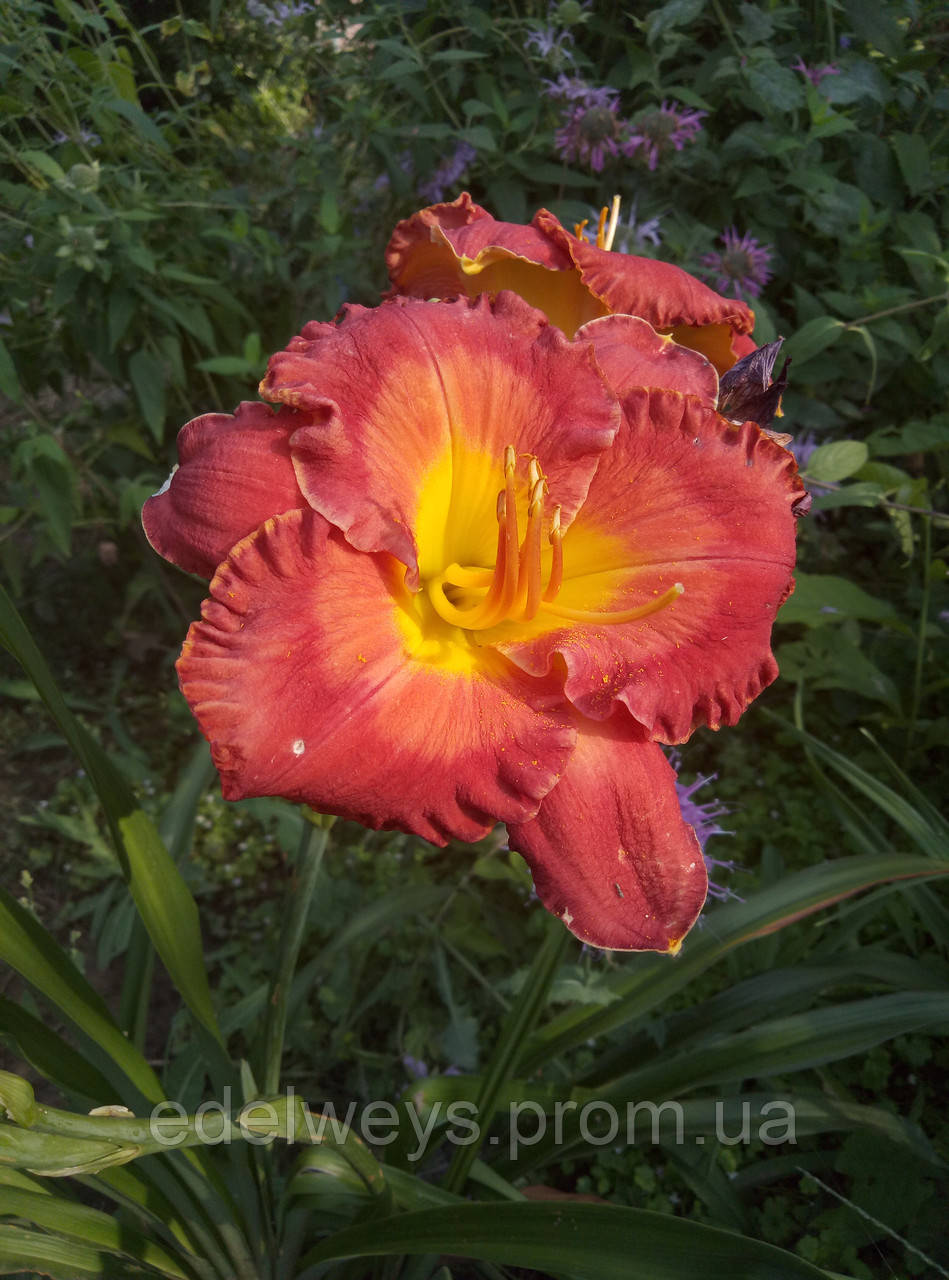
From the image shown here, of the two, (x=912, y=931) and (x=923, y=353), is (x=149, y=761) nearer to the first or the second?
(x=912, y=931)

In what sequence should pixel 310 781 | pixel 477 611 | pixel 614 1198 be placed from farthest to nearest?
pixel 614 1198, pixel 477 611, pixel 310 781

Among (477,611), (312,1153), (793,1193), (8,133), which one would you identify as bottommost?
(793,1193)

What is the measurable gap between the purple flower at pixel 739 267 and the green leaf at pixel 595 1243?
1.63m

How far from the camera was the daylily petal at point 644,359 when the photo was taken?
0.88 meters

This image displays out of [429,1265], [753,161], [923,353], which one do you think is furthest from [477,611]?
[753,161]

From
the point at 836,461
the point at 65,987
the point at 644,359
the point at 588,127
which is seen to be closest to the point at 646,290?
the point at 644,359

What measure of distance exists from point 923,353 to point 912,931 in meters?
1.11

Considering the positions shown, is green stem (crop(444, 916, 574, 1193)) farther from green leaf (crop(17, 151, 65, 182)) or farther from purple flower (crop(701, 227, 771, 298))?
green leaf (crop(17, 151, 65, 182))

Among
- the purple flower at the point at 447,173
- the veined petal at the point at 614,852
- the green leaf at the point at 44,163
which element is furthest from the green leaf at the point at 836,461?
the green leaf at the point at 44,163

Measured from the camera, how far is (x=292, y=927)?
967mm

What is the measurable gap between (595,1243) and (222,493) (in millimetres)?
757

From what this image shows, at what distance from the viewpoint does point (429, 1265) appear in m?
1.22

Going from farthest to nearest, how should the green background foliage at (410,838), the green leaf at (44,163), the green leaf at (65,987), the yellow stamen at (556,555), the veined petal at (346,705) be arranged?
the green leaf at (44,163), the green background foliage at (410,838), the green leaf at (65,987), the yellow stamen at (556,555), the veined petal at (346,705)

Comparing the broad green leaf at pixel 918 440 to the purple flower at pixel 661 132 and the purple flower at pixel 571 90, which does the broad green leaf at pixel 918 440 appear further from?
the purple flower at pixel 571 90
